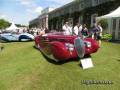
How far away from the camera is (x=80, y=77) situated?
35.8 feet

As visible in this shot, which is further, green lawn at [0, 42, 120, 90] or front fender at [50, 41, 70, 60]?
front fender at [50, 41, 70, 60]

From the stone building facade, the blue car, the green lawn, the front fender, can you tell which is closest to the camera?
the green lawn

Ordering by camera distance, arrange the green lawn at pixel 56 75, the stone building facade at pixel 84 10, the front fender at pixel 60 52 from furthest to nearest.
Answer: the stone building facade at pixel 84 10 → the front fender at pixel 60 52 → the green lawn at pixel 56 75

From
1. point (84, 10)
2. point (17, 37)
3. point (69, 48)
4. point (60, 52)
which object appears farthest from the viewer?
point (84, 10)

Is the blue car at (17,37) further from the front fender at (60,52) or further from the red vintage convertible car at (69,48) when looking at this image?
the front fender at (60,52)

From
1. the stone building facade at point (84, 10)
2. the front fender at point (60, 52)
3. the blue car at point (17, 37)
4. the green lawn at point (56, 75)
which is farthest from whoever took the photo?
the stone building facade at point (84, 10)

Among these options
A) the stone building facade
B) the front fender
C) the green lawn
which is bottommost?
the green lawn

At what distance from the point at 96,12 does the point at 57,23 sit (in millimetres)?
27543

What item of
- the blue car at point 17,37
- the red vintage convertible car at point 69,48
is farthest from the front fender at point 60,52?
the blue car at point 17,37

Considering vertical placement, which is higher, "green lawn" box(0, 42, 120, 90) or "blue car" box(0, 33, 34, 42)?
"blue car" box(0, 33, 34, 42)

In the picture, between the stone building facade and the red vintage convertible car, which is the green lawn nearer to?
the red vintage convertible car

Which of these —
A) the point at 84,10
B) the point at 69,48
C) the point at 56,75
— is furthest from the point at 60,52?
the point at 84,10

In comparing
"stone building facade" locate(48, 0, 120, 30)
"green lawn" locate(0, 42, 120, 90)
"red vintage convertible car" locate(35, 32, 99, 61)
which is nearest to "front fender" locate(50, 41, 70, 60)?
"red vintage convertible car" locate(35, 32, 99, 61)

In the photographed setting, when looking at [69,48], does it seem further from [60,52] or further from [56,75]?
[56,75]
